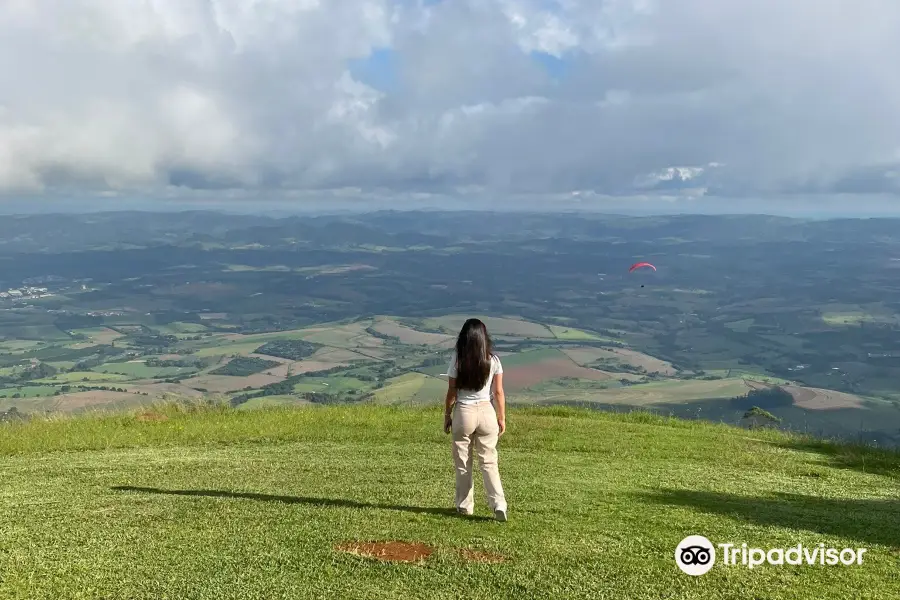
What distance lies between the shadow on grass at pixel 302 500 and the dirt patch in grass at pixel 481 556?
50.9 inches

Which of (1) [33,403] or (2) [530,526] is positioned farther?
(1) [33,403]

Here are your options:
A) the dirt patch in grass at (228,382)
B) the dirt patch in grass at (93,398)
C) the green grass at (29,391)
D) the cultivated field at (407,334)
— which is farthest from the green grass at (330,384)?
the cultivated field at (407,334)

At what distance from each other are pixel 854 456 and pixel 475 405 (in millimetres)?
10943

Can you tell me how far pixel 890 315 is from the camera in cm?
10356

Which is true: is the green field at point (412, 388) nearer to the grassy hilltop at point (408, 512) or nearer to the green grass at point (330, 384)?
the green grass at point (330, 384)

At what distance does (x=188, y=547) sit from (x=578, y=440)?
32.1ft

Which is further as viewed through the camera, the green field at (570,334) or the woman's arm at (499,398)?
the green field at (570,334)

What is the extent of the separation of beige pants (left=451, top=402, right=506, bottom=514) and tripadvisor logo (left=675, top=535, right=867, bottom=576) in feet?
7.16

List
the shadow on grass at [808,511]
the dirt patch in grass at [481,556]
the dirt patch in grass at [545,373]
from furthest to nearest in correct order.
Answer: the dirt patch in grass at [545,373]
the shadow on grass at [808,511]
the dirt patch in grass at [481,556]

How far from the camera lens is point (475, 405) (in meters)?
8.98

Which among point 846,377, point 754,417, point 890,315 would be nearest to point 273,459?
point 754,417

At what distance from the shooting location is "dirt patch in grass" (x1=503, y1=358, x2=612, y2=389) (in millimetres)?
59694

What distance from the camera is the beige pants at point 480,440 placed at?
353 inches

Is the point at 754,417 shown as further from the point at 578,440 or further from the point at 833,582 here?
the point at 833,582
